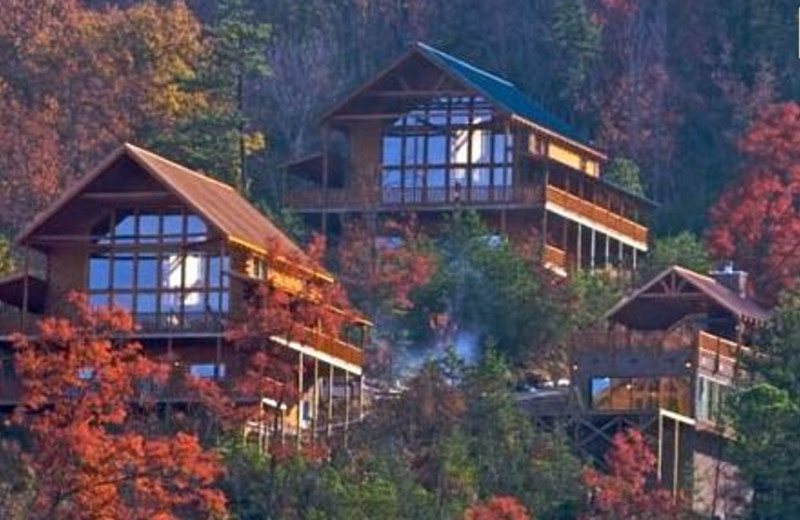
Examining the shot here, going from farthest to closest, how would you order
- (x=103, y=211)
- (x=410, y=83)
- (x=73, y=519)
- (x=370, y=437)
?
(x=410, y=83)
(x=103, y=211)
(x=370, y=437)
(x=73, y=519)

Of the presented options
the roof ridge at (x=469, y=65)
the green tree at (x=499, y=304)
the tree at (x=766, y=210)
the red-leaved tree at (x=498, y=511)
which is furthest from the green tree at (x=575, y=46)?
the red-leaved tree at (x=498, y=511)

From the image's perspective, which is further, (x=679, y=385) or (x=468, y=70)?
(x=468, y=70)

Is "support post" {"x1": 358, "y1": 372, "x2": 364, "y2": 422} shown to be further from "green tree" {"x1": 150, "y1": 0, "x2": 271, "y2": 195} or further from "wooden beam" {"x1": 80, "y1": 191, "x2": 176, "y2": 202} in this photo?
"green tree" {"x1": 150, "y1": 0, "x2": 271, "y2": 195}

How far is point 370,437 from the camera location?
80.2 m

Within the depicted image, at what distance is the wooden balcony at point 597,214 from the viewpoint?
98.1m

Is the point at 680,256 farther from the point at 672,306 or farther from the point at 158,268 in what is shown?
the point at 158,268

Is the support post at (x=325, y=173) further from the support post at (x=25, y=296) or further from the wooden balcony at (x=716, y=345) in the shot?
the wooden balcony at (x=716, y=345)

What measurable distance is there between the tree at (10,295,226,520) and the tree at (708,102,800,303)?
728 inches

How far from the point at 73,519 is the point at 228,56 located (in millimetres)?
30341

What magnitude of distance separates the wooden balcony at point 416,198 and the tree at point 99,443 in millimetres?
19161

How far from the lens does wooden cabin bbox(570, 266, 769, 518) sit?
8269 cm

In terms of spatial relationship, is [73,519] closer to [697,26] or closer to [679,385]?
[679,385]

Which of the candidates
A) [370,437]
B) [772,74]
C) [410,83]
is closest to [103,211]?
[370,437]

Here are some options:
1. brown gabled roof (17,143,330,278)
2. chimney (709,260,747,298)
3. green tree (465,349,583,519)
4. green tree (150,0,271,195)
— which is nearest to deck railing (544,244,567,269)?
chimney (709,260,747,298)
